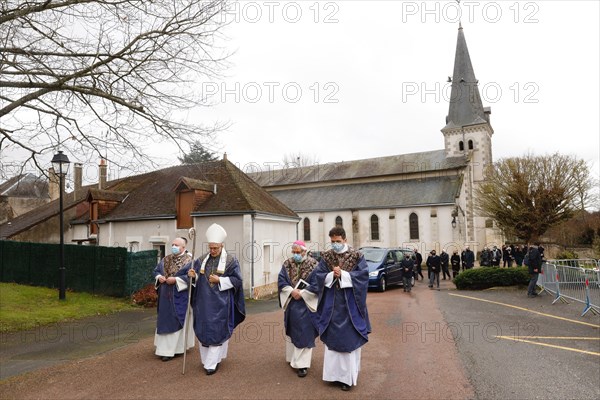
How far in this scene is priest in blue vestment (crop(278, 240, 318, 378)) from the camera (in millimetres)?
5848

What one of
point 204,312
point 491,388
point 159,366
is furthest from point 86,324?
point 491,388

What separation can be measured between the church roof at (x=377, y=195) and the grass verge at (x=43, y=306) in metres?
26.4

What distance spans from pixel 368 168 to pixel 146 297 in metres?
32.7

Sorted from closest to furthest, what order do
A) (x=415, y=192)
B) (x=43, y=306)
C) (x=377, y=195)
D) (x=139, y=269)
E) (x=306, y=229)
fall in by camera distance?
(x=43, y=306) < (x=139, y=269) < (x=415, y=192) < (x=377, y=195) < (x=306, y=229)

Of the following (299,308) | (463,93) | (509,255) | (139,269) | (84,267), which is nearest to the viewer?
(299,308)

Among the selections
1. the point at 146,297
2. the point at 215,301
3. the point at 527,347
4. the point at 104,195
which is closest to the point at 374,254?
the point at 146,297

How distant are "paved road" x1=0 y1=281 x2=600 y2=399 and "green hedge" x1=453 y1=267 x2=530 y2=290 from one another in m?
5.10

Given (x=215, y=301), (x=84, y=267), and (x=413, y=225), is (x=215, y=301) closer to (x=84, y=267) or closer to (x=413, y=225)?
(x=84, y=267)

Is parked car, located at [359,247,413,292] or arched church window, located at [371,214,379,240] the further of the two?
arched church window, located at [371,214,379,240]

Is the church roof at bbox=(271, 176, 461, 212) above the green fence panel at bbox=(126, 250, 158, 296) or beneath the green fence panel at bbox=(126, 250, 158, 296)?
above

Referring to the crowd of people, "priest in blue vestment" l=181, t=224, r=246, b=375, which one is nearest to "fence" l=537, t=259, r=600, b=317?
the crowd of people

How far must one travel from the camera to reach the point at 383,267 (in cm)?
1648

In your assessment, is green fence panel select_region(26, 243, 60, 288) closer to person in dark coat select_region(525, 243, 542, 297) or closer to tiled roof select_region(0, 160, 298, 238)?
tiled roof select_region(0, 160, 298, 238)

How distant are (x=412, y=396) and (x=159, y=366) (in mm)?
3930
